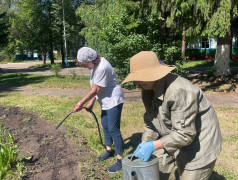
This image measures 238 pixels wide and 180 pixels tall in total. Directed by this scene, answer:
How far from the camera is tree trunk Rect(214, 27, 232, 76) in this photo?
10516 mm

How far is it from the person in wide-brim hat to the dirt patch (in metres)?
1.62

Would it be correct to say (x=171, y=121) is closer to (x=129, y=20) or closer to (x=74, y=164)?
(x=74, y=164)

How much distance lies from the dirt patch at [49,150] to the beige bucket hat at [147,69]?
1951mm

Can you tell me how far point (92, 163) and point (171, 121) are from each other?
2.08 meters

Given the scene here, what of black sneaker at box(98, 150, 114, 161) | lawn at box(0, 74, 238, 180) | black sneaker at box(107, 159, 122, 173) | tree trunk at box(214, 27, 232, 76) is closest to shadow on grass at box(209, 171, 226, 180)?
lawn at box(0, 74, 238, 180)

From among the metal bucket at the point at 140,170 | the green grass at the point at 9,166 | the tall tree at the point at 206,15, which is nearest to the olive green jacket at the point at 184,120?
the metal bucket at the point at 140,170

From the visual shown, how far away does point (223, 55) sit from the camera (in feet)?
35.0

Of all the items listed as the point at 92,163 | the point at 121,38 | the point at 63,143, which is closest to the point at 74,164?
the point at 92,163

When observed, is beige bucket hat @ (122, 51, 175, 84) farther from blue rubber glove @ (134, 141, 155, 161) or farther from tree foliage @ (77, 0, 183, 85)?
tree foliage @ (77, 0, 183, 85)

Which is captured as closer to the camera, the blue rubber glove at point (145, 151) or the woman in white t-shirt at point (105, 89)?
the blue rubber glove at point (145, 151)

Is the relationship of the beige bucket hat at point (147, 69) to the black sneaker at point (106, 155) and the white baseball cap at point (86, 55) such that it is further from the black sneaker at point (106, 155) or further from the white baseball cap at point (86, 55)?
the black sneaker at point (106, 155)

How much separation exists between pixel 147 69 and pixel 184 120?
0.43 meters

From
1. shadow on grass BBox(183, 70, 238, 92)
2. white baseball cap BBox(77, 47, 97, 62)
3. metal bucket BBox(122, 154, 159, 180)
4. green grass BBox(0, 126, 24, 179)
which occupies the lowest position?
green grass BBox(0, 126, 24, 179)

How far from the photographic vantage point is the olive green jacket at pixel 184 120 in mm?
1669
